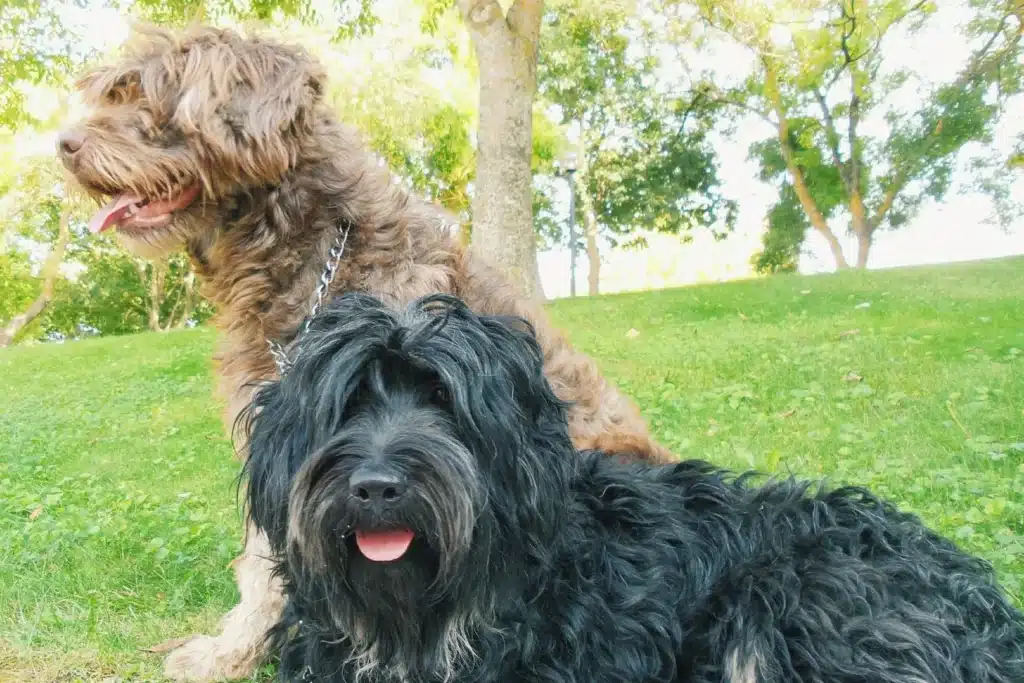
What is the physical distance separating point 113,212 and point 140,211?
93 millimetres

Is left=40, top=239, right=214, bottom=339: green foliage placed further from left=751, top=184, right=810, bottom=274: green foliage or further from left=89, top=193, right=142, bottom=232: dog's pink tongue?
left=89, top=193, right=142, bottom=232: dog's pink tongue

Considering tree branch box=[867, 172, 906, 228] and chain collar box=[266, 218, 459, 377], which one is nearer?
chain collar box=[266, 218, 459, 377]

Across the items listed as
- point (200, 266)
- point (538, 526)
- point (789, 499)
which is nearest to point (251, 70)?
point (200, 266)

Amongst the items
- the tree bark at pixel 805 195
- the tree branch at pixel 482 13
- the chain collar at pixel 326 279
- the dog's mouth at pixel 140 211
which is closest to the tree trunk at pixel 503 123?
the tree branch at pixel 482 13

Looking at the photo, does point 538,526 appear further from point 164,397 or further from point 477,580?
point 164,397

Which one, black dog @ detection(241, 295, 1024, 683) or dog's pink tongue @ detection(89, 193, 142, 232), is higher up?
dog's pink tongue @ detection(89, 193, 142, 232)

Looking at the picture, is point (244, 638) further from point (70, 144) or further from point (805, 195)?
point (805, 195)

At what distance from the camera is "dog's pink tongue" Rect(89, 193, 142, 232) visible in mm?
3186

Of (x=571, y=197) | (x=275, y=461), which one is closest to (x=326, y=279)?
(x=275, y=461)

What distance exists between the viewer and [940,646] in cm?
248

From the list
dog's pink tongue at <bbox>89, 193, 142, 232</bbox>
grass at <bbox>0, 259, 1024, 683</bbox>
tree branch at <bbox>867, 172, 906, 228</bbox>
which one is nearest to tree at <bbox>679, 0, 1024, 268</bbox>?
tree branch at <bbox>867, 172, 906, 228</bbox>

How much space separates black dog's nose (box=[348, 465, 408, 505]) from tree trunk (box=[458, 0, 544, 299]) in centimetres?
856

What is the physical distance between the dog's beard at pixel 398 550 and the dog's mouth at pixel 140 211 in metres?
1.51

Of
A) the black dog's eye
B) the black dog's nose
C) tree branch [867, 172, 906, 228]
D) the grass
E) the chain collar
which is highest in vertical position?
tree branch [867, 172, 906, 228]
